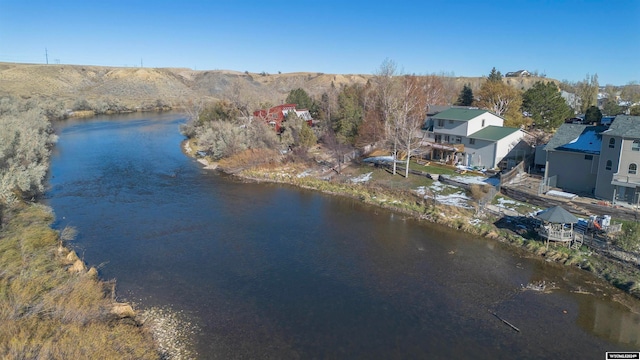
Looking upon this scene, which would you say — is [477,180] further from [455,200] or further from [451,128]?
[451,128]

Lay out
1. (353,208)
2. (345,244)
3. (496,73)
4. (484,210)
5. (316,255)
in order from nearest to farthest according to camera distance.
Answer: (316,255) < (345,244) < (484,210) < (353,208) < (496,73)

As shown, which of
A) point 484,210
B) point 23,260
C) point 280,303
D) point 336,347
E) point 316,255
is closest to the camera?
point 336,347

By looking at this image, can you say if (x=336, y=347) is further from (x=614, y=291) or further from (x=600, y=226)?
(x=600, y=226)

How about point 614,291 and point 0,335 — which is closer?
point 0,335

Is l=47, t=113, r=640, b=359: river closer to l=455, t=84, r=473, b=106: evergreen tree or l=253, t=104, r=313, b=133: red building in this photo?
l=253, t=104, r=313, b=133: red building

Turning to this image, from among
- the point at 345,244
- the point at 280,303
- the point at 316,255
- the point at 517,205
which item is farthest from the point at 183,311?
the point at 517,205
